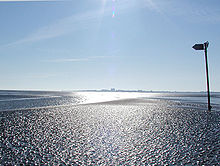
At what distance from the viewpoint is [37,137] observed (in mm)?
6707

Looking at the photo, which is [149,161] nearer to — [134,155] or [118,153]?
[134,155]

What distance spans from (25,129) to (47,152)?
348 cm

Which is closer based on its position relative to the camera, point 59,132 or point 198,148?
point 198,148

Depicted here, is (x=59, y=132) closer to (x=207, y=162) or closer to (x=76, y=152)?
(x=76, y=152)

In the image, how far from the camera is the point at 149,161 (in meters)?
4.42

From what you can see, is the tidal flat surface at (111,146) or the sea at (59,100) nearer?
the tidal flat surface at (111,146)

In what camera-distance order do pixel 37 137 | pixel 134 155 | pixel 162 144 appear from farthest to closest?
pixel 37 137, pixel 162 144, pixel 134 155

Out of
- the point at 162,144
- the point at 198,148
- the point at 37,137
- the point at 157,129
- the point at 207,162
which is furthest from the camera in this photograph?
the point at 157,129

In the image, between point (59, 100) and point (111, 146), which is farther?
point (59, 100)

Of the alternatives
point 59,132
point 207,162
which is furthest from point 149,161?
point 59,132

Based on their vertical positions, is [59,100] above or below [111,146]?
above

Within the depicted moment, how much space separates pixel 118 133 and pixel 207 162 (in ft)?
11.9

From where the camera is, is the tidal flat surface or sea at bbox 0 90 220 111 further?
sea at bbox 0 90 220 111

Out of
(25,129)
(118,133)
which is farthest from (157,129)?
(25,129)
